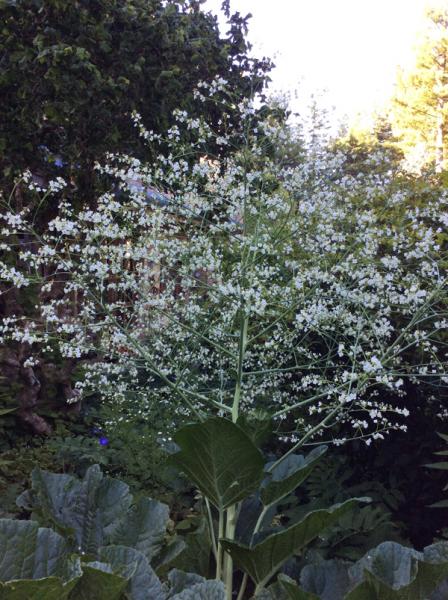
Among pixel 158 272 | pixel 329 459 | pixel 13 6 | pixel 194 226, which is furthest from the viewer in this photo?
pixel 13 6

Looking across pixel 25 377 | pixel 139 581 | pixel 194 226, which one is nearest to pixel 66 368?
pixel 25 377

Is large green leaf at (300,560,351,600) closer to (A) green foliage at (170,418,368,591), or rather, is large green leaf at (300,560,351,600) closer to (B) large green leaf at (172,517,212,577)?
(A) green foliage at (170,418,368,591)

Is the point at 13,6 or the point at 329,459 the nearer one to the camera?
the point at 329,459

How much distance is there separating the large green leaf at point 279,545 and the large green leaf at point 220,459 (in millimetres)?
209

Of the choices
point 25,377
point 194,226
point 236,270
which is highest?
point 194,226

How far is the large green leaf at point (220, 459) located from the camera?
6.40 ft

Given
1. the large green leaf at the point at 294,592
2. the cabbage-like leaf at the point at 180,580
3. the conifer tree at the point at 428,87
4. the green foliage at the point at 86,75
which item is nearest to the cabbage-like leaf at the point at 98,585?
the cabbage-like leaf at the point at 180,580

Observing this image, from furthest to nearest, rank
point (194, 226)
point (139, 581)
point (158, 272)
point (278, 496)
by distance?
point (158, 272), point (194, 226), point (278, 496), point (139, 581)

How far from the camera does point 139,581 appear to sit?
4.68 ft

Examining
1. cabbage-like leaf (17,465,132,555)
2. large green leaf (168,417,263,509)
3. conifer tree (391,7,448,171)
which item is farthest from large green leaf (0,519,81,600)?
conifer tree (391,7,448,171)

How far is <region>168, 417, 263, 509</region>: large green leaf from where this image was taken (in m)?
1.95

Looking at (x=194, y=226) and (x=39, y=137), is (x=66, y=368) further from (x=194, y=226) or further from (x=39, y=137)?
(x=194, y=226)

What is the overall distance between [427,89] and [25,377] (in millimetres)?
27336

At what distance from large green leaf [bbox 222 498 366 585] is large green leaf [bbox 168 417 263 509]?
0.21m
